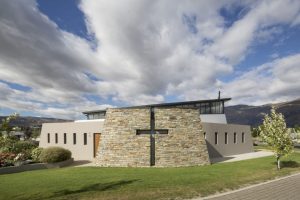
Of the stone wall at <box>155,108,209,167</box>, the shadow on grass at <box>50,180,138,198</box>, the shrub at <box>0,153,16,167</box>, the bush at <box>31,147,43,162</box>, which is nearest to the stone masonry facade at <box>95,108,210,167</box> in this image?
the stone wall at <box>155,108,209,167</box>

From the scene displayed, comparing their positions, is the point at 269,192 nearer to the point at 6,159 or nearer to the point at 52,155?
the point at 52,155

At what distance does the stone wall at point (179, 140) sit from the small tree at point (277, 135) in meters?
4.78

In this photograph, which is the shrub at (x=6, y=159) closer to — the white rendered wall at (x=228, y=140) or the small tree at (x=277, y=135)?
the white rendered wall at (x=228, y=140)

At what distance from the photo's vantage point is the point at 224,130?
32.5 metres

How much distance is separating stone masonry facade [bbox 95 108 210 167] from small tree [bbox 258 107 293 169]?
4.80m

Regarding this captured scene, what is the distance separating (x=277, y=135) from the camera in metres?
19.2

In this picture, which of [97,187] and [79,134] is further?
[79,134]

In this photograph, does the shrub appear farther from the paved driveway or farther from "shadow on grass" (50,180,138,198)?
the paved driveway

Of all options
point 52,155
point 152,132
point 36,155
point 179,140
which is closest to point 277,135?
point 179,140

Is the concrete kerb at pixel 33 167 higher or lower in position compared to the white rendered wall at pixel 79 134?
lower

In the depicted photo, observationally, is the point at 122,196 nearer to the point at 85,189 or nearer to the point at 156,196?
the point at 156,196

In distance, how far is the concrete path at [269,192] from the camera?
10.6 m

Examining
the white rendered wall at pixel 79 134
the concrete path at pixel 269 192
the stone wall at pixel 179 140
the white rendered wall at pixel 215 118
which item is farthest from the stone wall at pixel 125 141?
the white rendered wall at pixel 215 118

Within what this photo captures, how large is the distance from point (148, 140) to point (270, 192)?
10.1m
